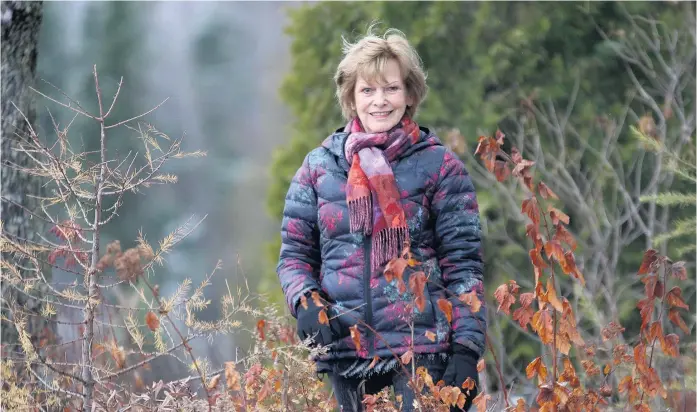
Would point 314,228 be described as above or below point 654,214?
above

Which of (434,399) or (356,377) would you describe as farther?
(356,377)

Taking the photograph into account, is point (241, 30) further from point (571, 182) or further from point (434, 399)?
point (434, 399)

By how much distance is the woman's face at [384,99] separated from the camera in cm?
317

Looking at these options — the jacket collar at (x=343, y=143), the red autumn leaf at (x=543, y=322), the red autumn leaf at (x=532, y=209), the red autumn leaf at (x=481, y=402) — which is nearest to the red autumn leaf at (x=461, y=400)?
the red autumn leaf at (x=481, y=402)

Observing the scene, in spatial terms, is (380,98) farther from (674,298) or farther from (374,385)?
(674,298)

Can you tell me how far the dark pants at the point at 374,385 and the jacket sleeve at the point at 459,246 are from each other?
12cm

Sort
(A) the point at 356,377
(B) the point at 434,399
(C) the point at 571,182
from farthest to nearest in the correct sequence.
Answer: (C) the point at 571,182 → (A) the point at 356,377 → (B) the point at 434,399

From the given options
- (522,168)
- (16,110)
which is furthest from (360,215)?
(16,110)

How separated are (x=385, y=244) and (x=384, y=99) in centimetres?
48

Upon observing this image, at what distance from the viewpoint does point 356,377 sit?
10.2 feet

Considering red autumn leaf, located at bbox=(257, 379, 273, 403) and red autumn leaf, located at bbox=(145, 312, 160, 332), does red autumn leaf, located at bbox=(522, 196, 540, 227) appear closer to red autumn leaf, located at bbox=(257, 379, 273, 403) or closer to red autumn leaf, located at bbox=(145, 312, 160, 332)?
red autumn leaf, located at bbox=(257, 379, 273, 403)

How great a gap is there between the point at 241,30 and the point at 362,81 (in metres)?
15.5

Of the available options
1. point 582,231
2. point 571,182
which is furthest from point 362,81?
point 582,231

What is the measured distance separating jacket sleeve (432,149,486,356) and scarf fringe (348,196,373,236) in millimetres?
219
